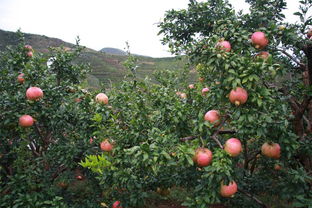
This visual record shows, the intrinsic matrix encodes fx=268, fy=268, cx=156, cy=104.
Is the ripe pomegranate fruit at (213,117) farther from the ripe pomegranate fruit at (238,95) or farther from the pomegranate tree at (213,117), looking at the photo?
the ripe pomegranate fruit at (238,95)

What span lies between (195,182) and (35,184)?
6.67ft

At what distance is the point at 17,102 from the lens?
10.7ft

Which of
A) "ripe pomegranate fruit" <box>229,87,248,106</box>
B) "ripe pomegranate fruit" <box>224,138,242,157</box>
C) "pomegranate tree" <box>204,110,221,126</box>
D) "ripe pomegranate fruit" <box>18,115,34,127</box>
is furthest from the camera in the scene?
"ripe pomegranate fruit" <box>18,115,34,127</box>

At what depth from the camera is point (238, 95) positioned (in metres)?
2.04

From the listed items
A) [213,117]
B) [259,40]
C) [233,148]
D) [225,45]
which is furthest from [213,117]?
[259,40]

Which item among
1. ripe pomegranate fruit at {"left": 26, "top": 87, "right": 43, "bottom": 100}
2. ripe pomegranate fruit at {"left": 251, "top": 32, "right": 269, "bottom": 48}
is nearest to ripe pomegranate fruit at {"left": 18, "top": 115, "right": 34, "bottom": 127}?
ripe pomegranate fruit at {"left": 26, "top": 87, "right": 43, "bottom": 100}

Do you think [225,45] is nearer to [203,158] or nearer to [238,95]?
[238,95]

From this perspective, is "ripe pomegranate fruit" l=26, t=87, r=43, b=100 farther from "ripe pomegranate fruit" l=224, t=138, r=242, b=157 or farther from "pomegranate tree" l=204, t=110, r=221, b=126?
"ripe pomegranate fruit" l=224, t=138, r=242, b=157

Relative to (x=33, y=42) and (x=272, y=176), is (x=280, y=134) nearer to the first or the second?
(x=272, y=176)

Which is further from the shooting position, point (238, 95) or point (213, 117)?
point (213, 117)

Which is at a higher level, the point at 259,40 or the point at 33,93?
the point at 259,40

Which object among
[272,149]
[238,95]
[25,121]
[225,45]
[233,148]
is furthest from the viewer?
[25,121]

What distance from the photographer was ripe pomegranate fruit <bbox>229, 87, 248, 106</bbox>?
2039 millimetres

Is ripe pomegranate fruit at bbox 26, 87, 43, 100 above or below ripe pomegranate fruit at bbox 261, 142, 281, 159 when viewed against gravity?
above
